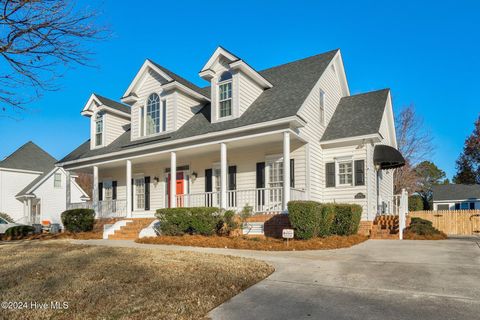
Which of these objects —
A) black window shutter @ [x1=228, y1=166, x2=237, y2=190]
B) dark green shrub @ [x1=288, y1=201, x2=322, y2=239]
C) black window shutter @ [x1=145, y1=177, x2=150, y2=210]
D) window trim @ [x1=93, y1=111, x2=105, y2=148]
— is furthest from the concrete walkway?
window trim @ [x1=93, y1=111, x2=105, y2=148]

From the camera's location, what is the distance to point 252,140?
16.0 meters

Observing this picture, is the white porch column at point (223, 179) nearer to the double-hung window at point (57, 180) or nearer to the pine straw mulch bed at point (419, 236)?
the pine straw mulch bed at point (419, 236)

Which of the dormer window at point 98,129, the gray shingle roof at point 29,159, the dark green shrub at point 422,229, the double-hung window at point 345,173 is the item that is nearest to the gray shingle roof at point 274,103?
the dormer window at point 98,129

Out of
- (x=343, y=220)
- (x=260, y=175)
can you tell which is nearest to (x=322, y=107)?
(x=260, y=175)

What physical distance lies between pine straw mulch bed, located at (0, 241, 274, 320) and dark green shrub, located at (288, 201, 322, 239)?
3943 mm

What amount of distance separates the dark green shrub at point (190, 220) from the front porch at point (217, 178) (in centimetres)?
128

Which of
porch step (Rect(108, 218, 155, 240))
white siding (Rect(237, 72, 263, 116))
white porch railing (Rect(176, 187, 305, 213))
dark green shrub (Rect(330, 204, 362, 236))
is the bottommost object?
porch step (Rect(108, 218, 155, 240))

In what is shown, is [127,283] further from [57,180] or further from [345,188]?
[57,180]

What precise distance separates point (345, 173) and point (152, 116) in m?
9.98

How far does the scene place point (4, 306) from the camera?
17.6ft

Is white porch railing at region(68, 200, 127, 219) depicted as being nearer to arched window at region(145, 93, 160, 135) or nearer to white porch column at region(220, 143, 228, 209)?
arched window at region(145, 93, 160, 135)

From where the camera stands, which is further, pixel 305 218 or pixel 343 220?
pixel 343 220

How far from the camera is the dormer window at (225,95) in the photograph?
1728 centimetres

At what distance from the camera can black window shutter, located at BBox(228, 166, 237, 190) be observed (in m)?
18.4
